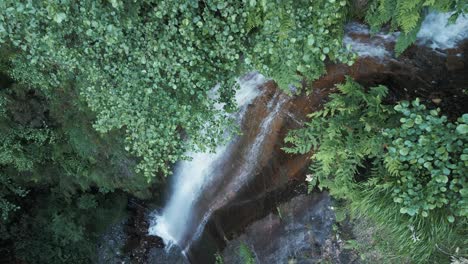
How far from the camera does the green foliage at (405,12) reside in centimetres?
401

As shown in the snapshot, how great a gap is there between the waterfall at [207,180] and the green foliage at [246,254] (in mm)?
948

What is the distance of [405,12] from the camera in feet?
13.5

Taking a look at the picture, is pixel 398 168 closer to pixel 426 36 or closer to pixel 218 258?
pixel 426 36

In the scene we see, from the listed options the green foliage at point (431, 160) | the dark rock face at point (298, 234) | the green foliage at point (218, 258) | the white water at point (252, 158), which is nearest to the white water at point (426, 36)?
the white water at point (252, 158)

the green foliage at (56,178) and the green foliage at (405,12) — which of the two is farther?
the green foliage at (56,178)

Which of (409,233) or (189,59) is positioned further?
(409,233)

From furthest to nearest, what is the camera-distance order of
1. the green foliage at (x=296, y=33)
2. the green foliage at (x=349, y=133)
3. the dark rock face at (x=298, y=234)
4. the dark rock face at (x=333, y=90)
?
the dark rock face at (x=298, y=234) < the dark rock face at (x=333, y=90) < the green foliage at (x=349, y=133) < the green foliage at (x=296, y=33)

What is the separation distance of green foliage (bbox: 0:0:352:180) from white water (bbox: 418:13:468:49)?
57.9 inches

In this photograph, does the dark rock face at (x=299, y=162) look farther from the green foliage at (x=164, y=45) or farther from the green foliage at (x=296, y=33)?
the green foliage at (x=296, y=33)

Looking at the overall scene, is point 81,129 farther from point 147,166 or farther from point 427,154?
point 427,154

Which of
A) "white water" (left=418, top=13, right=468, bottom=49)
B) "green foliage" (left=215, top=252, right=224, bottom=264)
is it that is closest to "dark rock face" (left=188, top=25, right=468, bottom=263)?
"white water" (left=418, top=13, right=468, bottom=49)

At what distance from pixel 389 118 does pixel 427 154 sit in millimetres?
1029

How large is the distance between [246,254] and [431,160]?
4366mm

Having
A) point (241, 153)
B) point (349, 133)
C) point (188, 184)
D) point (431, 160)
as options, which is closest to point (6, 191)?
point (188, 184)
